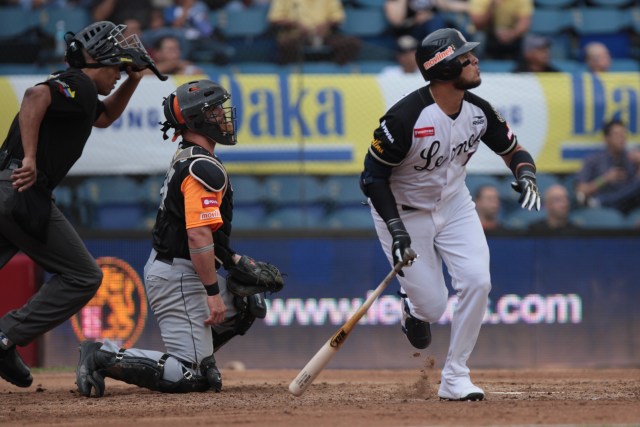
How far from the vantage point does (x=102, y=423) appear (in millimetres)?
5559

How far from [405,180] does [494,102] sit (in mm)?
3776

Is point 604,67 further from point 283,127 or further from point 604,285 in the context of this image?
point 283,127

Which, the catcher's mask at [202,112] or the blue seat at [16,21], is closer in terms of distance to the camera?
the catcher's mask at [202,112]

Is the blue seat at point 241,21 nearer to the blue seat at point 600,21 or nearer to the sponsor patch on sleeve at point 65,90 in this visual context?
the blue seat at point 600,21

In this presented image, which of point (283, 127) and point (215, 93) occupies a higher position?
point (215, 93)

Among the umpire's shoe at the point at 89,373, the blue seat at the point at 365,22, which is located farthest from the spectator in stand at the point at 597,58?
the umpire's shoe at the point at 89,373

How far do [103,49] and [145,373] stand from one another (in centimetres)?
195

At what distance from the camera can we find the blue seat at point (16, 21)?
33.1 feet

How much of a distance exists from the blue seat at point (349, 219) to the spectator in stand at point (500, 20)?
2284 mm

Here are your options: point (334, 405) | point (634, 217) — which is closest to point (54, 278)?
point (334, 405)

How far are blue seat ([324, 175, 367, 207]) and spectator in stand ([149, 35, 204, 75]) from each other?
61.1 inches

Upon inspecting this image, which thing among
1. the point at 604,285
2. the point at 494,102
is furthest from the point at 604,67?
the point at 604,285

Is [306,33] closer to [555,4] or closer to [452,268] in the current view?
[555,4]

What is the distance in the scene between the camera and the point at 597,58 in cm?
1072
